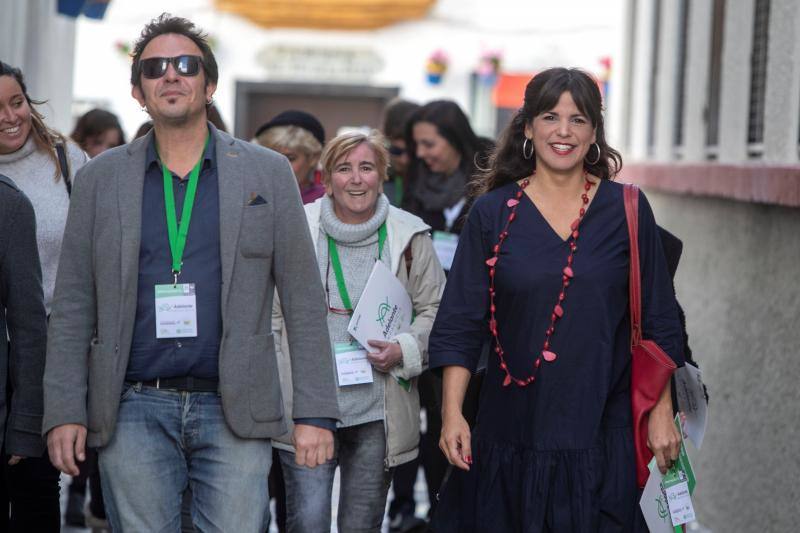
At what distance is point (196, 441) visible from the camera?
3.97 m

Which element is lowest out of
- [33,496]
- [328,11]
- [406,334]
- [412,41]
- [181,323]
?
[33,496]

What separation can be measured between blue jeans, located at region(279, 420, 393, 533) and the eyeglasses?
Result: 1602 millimetres

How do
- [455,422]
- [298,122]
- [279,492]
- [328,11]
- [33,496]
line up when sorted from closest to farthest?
[455,422] < [33,496] < [279,492] < [298,122] < [328,11]

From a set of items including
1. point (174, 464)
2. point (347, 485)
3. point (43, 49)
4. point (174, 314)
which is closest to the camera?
point (174, 314)

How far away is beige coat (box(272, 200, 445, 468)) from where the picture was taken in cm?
511

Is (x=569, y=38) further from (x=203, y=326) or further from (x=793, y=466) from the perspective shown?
(x=203, y=326)

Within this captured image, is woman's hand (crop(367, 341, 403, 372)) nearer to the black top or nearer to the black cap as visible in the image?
the black top

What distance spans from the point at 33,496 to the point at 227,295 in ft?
4.56

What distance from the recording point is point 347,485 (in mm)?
5172

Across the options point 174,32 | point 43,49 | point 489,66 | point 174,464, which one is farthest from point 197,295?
point 489,66

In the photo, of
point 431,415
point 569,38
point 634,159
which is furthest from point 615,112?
point 431,415

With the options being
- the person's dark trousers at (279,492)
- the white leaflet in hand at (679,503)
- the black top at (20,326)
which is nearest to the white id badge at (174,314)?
the black top at (20,326)

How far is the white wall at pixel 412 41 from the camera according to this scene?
17828mm

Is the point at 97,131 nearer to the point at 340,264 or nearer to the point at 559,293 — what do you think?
the point at 340,264
